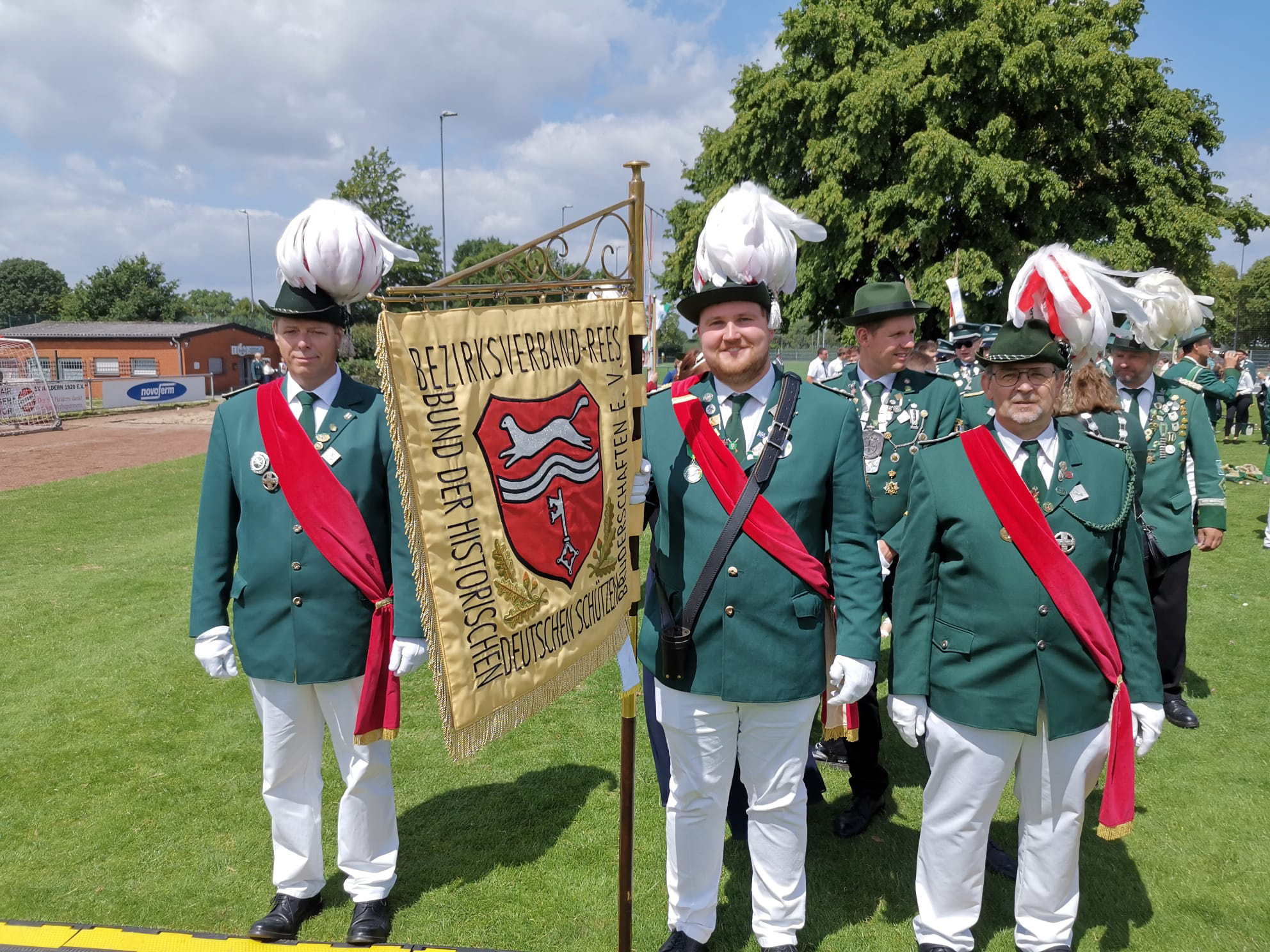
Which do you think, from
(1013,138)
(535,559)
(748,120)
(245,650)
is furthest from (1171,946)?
(748,120)

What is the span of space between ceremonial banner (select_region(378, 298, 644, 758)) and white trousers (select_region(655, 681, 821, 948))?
0.45m

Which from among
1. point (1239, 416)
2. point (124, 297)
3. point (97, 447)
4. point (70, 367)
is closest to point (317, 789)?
point (97, 447)

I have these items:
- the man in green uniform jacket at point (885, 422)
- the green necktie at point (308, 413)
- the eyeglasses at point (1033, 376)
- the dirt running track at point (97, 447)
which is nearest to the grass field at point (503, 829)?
the man in green uniform jacket at point (885, 422)

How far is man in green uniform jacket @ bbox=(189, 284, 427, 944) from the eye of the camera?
2898mm

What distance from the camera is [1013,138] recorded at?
1834 cm

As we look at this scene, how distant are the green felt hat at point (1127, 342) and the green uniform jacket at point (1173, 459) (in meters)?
0.37

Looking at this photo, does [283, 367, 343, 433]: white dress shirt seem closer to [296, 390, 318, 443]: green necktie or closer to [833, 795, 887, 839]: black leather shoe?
[296, 390, 318, 443]: green necktie

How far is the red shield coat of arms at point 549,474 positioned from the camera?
7.25 ft

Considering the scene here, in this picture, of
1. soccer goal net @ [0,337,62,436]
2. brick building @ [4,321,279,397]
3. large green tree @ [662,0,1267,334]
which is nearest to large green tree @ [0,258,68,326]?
brick building @ [4,321,279,397]

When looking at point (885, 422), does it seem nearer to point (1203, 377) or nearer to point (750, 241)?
point (750, 241)

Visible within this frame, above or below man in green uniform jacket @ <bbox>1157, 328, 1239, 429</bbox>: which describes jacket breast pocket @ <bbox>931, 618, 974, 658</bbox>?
below

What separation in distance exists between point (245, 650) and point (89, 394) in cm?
3362

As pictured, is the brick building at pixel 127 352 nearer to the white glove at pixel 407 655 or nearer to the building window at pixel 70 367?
the building window at pixel 70 367

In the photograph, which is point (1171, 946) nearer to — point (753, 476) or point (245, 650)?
point (753, 476)
